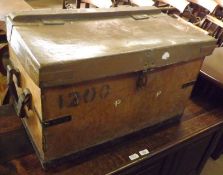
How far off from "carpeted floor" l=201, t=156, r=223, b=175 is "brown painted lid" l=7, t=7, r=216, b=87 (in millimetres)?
1084

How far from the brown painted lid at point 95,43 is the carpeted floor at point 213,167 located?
3.56 ft

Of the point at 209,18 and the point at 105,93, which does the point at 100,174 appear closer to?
the point at 105,93

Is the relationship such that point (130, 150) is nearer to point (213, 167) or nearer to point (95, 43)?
point (95, 43)

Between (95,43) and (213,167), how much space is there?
4.73 feet

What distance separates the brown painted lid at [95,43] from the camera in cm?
69

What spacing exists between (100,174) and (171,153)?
0.38 m

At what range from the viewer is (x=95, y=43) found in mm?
809

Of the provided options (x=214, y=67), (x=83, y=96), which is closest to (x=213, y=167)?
(x=214, y=67)

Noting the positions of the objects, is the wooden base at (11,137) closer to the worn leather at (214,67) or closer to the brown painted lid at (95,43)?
the brown painted lid at (95,43)

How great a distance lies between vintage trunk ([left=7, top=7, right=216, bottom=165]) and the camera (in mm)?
718

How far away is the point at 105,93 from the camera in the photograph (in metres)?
0.82

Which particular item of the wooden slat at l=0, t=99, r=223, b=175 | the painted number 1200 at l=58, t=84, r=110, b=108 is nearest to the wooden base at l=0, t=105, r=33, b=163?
the wooden slat at l=0, t=99, r=223, b=175

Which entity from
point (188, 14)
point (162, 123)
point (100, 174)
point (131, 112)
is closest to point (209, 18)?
point (188, 14)

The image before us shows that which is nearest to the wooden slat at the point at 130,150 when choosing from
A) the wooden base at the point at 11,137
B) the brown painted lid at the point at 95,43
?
the wooden base at the point at 11,137
